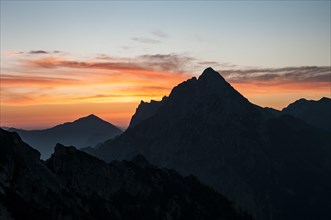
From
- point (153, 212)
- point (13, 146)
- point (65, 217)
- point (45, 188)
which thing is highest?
point (13, 146)

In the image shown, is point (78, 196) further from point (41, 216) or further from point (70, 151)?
point (41, 216)

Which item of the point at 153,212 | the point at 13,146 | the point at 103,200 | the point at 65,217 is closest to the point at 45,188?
the point at 65,217

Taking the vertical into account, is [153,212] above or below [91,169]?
below

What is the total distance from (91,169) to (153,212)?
3481 centimetres

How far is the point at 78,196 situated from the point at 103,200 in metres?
16.0

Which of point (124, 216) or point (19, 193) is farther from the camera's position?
point (124, 216)

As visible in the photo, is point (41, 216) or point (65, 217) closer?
point (41, 216)

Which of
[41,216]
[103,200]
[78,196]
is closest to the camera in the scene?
[41,216]

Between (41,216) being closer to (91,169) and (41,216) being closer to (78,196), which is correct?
(78,196)

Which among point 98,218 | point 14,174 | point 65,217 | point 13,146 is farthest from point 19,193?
point 98,218

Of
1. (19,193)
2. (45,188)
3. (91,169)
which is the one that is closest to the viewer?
(19,193)

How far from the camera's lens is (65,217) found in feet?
459

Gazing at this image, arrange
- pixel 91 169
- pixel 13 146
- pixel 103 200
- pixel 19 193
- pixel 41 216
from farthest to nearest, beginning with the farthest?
pixel 91 169 → pixel 103 200 → pixel 13 146 → pixel 19 193 → pixel 41 216

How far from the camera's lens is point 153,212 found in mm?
195250
